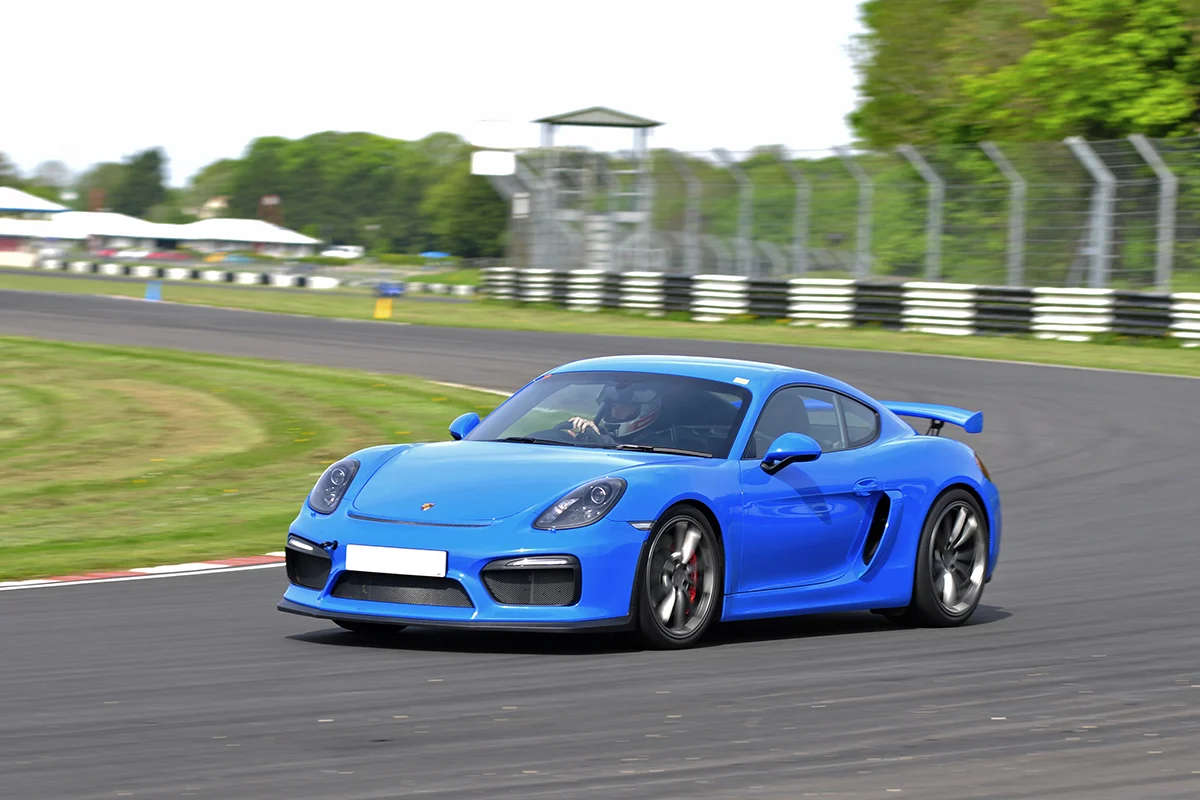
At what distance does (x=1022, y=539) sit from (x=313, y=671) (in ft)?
18.7

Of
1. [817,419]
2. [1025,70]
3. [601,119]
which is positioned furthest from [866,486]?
[601,119]

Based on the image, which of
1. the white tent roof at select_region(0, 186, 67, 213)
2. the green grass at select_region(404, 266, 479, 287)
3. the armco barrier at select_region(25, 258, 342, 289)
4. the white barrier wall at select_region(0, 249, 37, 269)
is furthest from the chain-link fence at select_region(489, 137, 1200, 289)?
the white tent roof at select_region(0, 186, 67, 213)

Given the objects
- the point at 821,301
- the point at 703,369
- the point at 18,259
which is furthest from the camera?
the point at 18,259

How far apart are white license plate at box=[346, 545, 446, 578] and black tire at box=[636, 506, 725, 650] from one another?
2.48 ft

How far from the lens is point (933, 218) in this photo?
1195 inches

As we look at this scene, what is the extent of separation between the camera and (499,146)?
145ft

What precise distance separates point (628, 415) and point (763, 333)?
2332cm

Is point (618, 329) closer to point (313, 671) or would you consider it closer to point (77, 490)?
point (77, 490)

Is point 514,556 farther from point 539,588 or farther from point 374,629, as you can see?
point 374,629

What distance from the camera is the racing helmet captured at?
7.75 metres

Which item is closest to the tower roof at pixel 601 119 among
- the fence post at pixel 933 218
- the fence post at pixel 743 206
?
the fence post at pixel 743 206

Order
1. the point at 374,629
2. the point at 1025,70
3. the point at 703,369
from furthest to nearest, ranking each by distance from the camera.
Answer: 1. the point at 1025,70
2. the point at 703,369
3. the point at 374,629

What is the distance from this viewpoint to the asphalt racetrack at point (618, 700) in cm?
495

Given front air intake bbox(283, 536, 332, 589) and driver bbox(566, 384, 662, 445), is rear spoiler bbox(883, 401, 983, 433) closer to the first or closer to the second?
driver bbox(566, 384, 662, 445)
